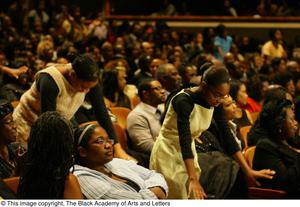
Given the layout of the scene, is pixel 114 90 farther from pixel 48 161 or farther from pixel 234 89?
pixel 48 161

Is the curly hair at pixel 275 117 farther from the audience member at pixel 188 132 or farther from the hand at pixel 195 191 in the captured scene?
the hand at pixel 195 191

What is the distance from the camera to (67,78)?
3.21 metres

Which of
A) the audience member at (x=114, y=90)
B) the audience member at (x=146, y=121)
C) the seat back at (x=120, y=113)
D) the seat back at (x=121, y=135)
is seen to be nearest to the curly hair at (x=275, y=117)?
the audience member at (x=146, y=121)

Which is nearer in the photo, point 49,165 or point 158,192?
point 49,165

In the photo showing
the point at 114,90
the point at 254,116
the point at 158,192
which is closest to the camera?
the point at 158,192

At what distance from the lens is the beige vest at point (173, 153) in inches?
117

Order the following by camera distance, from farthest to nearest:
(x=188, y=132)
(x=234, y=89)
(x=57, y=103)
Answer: (x=234, y=89), (x=57, y=103), (x=188, y=132)

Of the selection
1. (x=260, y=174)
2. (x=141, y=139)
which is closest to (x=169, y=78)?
(x=141, y=139)

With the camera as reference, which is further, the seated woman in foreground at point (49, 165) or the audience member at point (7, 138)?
the audience member at point (7, 138)

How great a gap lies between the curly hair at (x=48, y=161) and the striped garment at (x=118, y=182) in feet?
0.93

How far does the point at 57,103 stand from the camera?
321 centimetres

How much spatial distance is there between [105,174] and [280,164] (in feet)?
3.46

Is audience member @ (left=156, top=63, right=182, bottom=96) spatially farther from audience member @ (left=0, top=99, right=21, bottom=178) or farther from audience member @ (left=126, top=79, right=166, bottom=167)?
audience member @ (left=0, top=99, right=21, bottom=178)

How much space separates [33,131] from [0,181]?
0.79 ft
